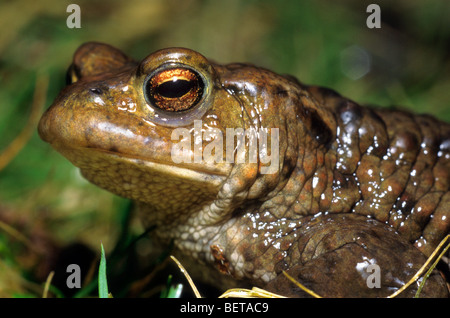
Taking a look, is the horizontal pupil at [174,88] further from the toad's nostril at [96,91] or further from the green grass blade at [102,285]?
the green grass blade at [102,285]

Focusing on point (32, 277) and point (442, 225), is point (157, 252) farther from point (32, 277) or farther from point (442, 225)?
point (442, 225)

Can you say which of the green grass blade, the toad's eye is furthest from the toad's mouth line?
the green grass blade

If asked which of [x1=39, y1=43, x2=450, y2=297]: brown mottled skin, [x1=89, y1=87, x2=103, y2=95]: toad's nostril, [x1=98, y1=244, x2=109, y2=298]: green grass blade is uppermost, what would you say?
[x1=89, y1=87, x2=103, y2=95]: toad's nostril

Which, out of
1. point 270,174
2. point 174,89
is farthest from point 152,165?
point 270,174

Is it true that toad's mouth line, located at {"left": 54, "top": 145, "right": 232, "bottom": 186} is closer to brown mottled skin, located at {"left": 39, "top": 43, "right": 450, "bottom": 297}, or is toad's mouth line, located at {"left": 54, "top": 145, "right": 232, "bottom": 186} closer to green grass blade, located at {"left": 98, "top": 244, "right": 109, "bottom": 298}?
brown mottled skin, located at {"left": 39, "top": 43, "right": 450, "bottom": 297}

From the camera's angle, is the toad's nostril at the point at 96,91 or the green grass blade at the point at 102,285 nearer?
the green grass blade at the point at 102,285

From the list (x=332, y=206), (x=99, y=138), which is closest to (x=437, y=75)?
(x=332, y=206)

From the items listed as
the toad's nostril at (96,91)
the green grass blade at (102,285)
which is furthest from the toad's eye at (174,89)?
the green grass blade at (102,285)
